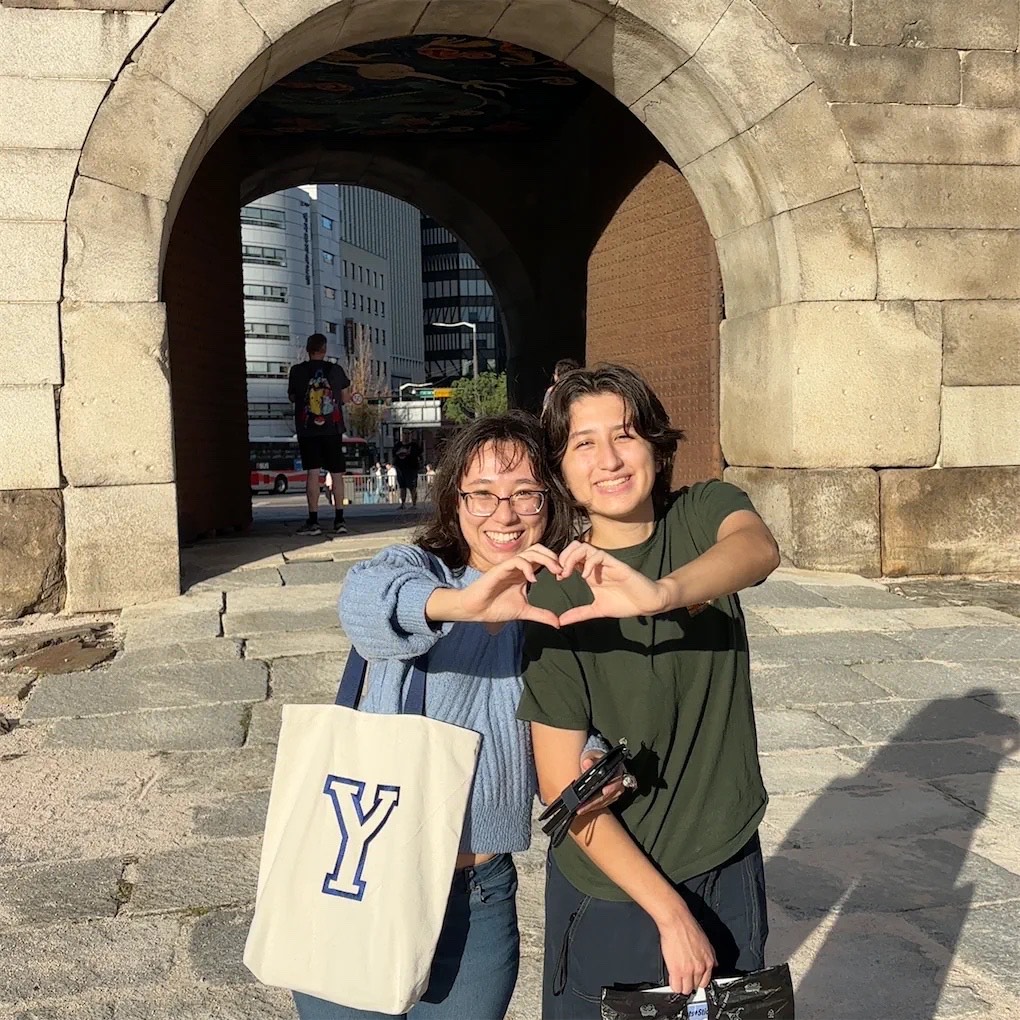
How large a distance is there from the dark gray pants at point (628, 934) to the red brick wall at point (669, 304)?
6.97 meters

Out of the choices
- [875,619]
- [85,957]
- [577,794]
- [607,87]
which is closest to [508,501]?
[577,794]

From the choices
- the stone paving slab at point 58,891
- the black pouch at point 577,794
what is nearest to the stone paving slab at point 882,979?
the black pouch at point 577,794

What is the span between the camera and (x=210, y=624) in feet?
19.5

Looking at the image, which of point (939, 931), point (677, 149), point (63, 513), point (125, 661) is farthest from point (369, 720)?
point (677, 149)

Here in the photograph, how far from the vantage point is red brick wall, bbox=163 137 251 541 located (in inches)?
355

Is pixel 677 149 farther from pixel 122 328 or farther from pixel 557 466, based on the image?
pixel 557 466

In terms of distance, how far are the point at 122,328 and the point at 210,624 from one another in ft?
5.80

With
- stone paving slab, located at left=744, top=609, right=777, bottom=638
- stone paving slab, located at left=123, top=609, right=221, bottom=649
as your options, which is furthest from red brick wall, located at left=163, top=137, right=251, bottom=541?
stone paving slab, located at left=744, top=609, right=777, bottom=638

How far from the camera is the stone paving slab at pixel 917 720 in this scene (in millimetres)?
4406

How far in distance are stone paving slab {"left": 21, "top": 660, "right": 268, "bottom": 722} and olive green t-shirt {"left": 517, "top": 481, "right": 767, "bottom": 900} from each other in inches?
133

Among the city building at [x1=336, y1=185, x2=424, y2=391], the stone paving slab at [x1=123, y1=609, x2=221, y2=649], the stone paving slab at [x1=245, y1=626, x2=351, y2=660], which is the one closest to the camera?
the stone paving slab at [x1=245, y1=626, x2=351, y2=660]

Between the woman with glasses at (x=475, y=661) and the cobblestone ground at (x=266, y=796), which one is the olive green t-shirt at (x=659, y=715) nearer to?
the woman with glasses at (x=475, y=661)

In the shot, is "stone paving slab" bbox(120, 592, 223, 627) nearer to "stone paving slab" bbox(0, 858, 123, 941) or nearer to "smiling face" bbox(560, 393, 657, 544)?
"stone paving slab" bbox(0, 858, 123, 941)

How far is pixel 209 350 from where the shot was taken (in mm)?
9836
